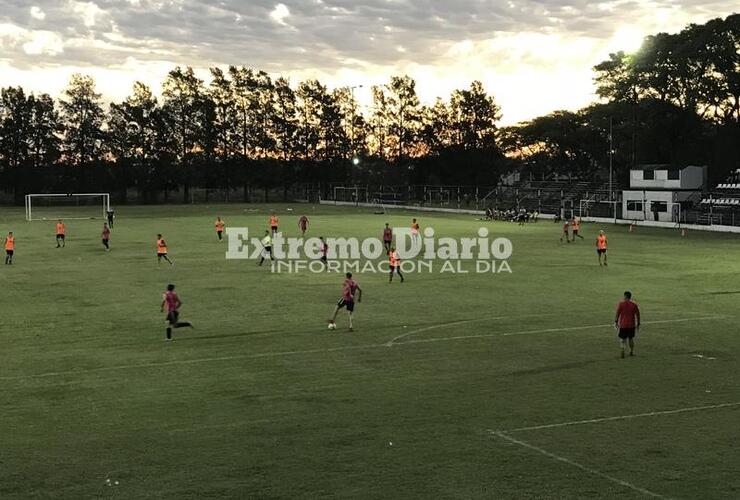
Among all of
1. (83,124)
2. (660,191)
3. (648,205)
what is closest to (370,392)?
(648,205)

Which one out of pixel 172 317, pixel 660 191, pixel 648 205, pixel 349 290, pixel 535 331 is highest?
pixel 660 191

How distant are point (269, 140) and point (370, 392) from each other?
123 metres

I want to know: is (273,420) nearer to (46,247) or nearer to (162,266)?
(162,266)

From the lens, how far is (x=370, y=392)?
16.1 meters

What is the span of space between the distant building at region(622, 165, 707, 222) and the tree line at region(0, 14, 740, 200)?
81.7ft

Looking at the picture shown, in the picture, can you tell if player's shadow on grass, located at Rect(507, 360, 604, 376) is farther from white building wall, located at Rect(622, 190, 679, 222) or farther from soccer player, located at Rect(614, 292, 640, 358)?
white building wall, located at Rect(622, 190, 679, 222)

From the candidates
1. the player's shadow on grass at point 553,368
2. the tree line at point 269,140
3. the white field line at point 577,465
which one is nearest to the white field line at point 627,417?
the white field line at point 577,465

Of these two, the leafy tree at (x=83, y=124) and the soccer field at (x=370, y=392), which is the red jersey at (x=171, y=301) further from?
the leafy tree at (x=83, y=124)

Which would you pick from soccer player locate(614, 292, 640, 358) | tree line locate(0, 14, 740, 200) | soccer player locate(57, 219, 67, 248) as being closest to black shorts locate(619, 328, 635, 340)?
soccer player locate(614, 292, 640, 358)

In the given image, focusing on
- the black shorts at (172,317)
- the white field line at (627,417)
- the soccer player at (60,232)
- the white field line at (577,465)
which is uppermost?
the soccer player at (60,232)

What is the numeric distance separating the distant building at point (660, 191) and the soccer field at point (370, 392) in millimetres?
46755

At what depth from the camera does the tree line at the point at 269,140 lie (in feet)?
414

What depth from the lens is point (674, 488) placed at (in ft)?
36.2

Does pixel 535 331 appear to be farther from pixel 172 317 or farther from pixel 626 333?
pixel 172 317
